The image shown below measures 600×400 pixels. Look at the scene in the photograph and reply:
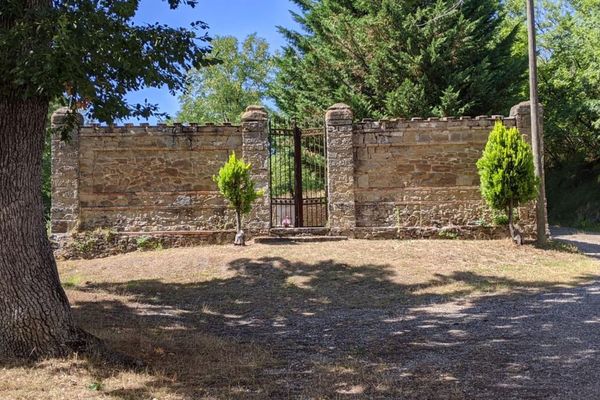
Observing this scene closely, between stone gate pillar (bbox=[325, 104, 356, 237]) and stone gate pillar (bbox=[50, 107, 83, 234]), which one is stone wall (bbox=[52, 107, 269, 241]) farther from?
stone gate pillar (bbox=[325, 104, 356, 237])

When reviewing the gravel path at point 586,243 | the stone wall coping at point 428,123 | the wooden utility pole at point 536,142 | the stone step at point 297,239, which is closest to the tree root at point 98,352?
the stone step at point 297,239

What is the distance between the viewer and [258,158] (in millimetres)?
10945

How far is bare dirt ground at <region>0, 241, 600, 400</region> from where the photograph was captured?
387 cm

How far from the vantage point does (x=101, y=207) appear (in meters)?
11.0

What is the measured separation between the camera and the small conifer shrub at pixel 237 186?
402 inches

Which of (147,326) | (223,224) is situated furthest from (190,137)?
(147,326)

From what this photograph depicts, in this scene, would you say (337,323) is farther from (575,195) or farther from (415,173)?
(575,195)

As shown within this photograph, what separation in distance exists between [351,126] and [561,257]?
493cm

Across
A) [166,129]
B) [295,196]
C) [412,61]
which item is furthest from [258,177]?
[412,61]

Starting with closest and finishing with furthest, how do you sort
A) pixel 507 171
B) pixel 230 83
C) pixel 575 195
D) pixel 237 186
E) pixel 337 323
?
1. pixel 337 323
2. pixel 507 171
3. pixel 237 186
4. pixel 575 195
5. pixel 230 83

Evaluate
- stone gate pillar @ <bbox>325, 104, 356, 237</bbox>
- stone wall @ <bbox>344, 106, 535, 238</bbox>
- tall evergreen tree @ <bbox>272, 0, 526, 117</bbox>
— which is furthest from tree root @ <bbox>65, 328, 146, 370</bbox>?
tall evergreen tree @ <bbox>272, 0, 526, 117</bbox>

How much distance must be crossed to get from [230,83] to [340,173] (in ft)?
71.7

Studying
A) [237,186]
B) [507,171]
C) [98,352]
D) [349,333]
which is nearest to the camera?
[98,352]

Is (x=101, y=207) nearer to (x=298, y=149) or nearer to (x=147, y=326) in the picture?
(x=298, y=149)
